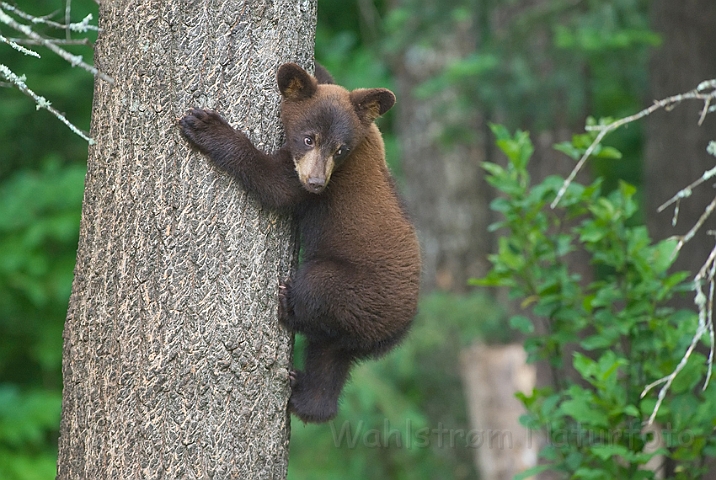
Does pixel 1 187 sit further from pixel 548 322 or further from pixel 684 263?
pixel 684 263

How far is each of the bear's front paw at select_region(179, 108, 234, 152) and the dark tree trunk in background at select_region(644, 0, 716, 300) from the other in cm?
526

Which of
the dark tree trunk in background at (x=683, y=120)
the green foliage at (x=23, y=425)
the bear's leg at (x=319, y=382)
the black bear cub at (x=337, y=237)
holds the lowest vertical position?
the green foliage at (x=23, y=425)

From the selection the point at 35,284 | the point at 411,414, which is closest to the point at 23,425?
the point at 35,284

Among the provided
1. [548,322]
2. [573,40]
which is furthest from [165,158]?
[573,40]

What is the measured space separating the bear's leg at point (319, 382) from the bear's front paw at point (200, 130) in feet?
3.83

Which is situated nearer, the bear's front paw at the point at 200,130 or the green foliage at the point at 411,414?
the bear's front paw at the point at 200,130

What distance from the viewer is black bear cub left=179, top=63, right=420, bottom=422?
361 cm

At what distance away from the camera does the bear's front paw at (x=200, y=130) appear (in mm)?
3184

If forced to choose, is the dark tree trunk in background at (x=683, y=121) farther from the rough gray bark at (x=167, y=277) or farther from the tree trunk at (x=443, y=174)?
the rough gray bark at (x=167, y=277)

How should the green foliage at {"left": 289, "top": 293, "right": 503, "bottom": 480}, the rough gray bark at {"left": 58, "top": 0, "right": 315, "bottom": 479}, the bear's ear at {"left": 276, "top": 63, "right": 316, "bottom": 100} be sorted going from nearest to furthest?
1. the rough gray bark at {"left": 58, "top": 0, "right": 315, "bottom": 479}
2. the bear's ear at {"left": 276, "top": 63, "right": 316, "bottom": 100}
3. the green foliage at {"left": 289, "top": 293, "right": 503, "bottom": 480}

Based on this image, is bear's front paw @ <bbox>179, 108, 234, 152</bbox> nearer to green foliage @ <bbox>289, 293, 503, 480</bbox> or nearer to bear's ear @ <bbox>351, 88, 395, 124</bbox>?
bear's ear @ <bbox>351, 88, 395, 124</bbox>

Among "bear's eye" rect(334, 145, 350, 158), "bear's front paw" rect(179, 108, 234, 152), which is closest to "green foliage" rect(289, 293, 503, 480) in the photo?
"bear's eye" rect(334, 145, 350, 158)

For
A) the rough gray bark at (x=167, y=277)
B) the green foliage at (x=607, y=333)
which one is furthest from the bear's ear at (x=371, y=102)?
the rough gray bark at (x=167, y=277)

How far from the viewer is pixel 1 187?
8961 millimetres
